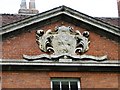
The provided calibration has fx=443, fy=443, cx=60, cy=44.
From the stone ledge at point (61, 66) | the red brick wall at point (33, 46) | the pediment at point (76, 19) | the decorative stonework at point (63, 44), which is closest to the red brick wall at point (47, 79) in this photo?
the stone ledge at point (61, 66)

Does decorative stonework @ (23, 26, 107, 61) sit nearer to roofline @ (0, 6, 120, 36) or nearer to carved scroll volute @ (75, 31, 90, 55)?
carved scroll volute @ (75, 31, 90, 55)

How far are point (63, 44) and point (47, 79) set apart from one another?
172 cm

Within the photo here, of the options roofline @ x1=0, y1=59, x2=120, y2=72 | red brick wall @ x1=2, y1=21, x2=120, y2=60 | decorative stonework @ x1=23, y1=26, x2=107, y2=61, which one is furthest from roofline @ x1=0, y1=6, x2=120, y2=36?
roofline @ x1=0, y1=59, x2=120, y2=72

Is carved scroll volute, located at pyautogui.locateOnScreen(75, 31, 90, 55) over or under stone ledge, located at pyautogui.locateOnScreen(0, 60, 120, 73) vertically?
over

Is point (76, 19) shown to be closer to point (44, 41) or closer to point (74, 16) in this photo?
point (74, 16)

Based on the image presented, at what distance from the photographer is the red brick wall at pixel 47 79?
696 inches

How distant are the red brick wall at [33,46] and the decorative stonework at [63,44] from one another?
24cm

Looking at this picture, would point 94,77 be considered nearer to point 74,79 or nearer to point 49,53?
point 74,79

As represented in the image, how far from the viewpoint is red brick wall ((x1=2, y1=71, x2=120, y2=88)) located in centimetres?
1769

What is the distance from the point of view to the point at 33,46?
60.8 feet

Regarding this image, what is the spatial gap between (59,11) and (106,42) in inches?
96.3

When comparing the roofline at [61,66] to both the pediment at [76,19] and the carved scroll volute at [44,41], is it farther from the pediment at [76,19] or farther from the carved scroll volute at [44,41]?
the pediment at [76,19]

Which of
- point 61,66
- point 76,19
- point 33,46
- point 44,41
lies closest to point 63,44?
point 44,41

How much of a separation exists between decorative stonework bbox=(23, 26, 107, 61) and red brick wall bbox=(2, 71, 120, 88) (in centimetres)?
68
